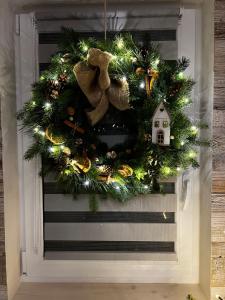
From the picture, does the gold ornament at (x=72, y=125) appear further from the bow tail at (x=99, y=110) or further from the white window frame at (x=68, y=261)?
the white window frame at (x=68, y=261)

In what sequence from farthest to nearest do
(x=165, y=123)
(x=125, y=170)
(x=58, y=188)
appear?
(x=58, y=188), (x=125, y=170), (x=165, y=123)

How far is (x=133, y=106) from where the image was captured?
159 centimetres

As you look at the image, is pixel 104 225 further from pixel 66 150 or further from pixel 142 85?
pixel 142 85

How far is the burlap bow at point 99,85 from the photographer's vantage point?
1.41m

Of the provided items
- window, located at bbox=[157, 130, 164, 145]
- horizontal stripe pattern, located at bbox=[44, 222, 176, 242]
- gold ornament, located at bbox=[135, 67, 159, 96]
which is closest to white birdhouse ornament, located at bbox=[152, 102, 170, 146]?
window, located at bbox=[157, 130, 164, 145]

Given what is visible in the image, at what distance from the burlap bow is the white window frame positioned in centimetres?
44

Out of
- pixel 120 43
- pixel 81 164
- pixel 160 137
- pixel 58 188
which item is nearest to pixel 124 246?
pixel 58 188

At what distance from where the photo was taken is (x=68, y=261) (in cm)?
184

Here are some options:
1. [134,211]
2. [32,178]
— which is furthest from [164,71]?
[32,178]

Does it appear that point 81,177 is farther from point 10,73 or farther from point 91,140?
point 10,73

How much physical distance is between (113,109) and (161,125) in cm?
29

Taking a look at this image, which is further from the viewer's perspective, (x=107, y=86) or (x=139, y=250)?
(x=139, y=250)

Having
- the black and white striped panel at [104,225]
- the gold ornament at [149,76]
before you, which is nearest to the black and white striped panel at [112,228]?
the black and white striped panel at [104,225]

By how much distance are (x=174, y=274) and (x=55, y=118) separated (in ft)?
3.41
